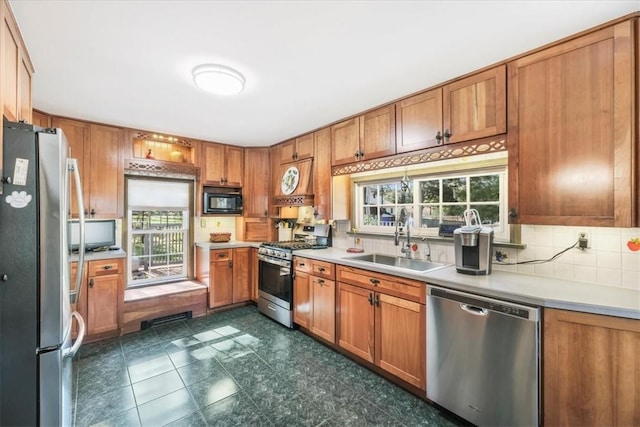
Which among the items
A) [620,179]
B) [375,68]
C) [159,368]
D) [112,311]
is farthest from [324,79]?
[112,311]

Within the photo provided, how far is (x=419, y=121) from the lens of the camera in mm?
2375

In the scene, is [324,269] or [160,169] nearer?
[324,269]

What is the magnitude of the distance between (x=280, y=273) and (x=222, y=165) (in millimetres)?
1893

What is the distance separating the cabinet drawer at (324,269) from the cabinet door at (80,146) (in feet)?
8.74

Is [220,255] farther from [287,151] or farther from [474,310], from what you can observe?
Result: [474,310]

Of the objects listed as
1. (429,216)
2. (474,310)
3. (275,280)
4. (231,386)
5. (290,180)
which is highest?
(290,180)

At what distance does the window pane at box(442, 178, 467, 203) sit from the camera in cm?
252

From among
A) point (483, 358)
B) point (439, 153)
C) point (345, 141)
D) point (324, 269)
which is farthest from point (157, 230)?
point (483, 358)

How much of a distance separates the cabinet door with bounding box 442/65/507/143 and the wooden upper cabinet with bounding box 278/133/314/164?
5.81 feet

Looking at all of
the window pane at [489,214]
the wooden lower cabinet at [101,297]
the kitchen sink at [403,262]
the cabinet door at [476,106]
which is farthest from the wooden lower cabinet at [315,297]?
the wooden lower cabinet at [101,297]

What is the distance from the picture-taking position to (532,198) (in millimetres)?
1806

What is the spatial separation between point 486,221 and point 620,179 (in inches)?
36.5

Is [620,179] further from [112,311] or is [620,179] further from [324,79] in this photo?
[112,311]

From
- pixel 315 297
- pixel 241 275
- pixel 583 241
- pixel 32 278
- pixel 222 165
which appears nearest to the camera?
pixel 32 278
